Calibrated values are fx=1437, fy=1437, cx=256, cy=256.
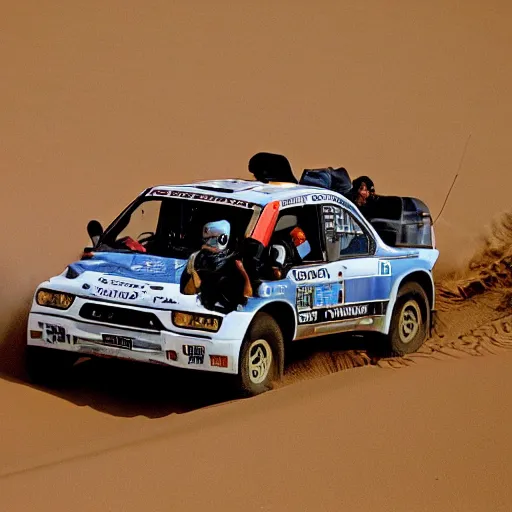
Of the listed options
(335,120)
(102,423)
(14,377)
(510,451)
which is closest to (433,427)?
(510,451)

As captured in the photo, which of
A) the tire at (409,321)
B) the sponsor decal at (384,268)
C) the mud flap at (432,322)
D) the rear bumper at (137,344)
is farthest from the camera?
the mud flap at (432,322)

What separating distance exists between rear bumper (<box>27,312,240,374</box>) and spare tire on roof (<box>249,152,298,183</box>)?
3.57 m

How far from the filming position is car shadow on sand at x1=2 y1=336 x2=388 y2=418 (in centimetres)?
1107

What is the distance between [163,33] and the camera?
2697 cm

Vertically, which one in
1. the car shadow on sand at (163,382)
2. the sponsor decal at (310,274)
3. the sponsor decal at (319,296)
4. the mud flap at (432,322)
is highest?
the sponsor decal at (310,274)

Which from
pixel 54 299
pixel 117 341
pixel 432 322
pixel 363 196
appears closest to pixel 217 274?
pixel 117 341

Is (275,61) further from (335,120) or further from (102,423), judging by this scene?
(102,423)

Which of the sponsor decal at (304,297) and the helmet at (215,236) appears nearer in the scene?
the helmet at (215,236)

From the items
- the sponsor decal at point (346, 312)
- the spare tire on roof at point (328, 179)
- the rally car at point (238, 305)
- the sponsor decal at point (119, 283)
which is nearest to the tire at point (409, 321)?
the rally car at point (238, 305)

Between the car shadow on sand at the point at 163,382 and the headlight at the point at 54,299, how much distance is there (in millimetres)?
691

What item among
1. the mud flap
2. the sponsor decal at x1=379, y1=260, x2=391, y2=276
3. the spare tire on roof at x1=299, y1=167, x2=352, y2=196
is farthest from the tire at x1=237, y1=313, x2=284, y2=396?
the spare tire on roof at x1=299, y1=167, x2=352, y2=196

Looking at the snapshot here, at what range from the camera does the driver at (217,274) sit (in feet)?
35.2

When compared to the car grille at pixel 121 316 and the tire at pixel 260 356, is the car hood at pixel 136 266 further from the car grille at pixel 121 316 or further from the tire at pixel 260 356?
the tire at pixel 260 356

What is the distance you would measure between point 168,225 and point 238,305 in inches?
59.6
